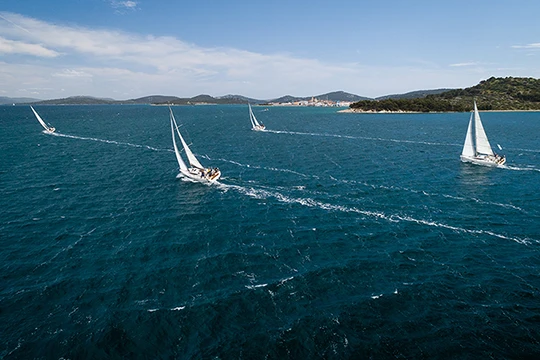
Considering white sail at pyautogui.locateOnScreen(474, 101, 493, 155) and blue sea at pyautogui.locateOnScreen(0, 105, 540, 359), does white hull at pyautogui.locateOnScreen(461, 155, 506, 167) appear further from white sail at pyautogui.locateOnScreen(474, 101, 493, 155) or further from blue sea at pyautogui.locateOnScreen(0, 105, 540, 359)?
blue sea at pyautogui.locateOnScreen(0, 105, 540, 359)

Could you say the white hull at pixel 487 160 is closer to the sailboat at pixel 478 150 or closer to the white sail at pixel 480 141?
the sailboat at pixel 478 150

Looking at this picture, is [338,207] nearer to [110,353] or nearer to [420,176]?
[420,176]

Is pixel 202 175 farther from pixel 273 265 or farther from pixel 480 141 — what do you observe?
pixel 480 141

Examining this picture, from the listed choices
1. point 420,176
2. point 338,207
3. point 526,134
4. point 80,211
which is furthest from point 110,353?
point 526,134

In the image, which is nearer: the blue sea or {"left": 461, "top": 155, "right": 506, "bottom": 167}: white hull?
the blue sea

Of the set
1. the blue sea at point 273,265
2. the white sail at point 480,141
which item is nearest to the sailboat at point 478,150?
the white sail at point 480,141

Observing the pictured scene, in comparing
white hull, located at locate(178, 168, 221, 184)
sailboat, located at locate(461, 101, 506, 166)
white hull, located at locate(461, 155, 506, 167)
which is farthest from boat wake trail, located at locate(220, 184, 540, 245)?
sailboat, located at locate(461, 101, 506, 166)
